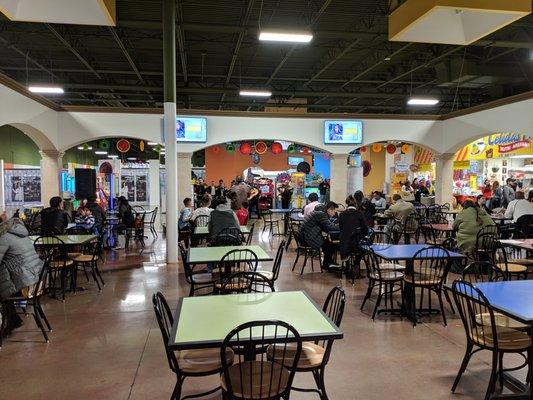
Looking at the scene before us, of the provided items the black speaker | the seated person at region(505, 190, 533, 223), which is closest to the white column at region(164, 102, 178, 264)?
the black speaker

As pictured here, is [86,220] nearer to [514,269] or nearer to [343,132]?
[343,132]

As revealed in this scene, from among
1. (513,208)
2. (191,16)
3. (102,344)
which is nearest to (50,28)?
(191,16)

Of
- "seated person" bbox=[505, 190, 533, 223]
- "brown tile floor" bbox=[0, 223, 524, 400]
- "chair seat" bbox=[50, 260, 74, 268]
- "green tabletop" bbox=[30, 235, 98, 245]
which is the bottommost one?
"brown tile floor" bbox=[0, 223, 524, 400]

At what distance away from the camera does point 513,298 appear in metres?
3.20

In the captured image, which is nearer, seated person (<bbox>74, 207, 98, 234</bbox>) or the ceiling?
seated person (<bbox>74, 207, 98, 234</bbox>)

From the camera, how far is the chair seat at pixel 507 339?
10.0 ft

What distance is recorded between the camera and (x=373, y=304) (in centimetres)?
561

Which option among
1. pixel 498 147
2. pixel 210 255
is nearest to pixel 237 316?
pixel 210 255

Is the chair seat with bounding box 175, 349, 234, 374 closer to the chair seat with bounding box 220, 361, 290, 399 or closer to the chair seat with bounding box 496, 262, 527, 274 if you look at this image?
the chair seat with bounding box 220, 361, 290, 399

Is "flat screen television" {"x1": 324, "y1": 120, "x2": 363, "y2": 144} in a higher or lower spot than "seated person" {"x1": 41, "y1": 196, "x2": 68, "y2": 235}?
higher

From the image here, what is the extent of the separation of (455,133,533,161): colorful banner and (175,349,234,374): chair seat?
12789 millimetres

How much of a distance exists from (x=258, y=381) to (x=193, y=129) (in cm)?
952

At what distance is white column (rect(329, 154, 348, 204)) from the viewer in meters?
12.6

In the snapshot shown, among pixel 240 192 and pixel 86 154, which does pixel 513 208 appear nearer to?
pixel 240 192
